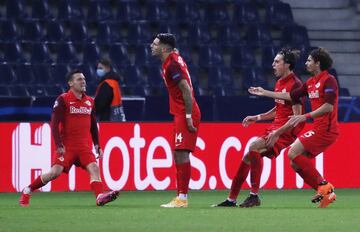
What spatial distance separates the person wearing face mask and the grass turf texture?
3181 mm

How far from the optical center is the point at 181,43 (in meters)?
22.3

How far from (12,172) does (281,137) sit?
5.14 meters

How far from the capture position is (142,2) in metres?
22.7

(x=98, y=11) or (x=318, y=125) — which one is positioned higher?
(x=98, y=11)

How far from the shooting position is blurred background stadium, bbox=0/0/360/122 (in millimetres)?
20031

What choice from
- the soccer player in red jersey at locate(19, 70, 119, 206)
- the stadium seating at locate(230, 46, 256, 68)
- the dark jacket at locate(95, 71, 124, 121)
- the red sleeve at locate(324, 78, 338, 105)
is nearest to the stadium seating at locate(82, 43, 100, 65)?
the dark jacket at locate(95, 71, 124, 121)

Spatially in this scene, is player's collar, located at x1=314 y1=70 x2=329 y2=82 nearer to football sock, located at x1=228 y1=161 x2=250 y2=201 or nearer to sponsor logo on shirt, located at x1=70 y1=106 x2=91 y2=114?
football sock, located at x1=228 y1=161 x2=250 y2=201

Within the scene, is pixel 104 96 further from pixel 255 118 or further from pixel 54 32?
pixel 255 118

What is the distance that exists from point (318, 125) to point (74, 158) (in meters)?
2.90

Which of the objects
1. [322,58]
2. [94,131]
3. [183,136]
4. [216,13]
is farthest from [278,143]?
[216,13]

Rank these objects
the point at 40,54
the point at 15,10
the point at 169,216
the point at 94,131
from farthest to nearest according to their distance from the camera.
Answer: the point at 15,10
the point at 40,54
the point at 94,131
the point at 169,216

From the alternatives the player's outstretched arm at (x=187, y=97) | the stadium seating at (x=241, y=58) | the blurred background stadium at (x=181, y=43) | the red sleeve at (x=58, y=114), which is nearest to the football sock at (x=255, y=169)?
the player's outstretched arm at (x=187, y=97)

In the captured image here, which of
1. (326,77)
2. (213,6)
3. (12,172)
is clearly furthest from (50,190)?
(213,6)

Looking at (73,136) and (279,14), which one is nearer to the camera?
(73,136)
